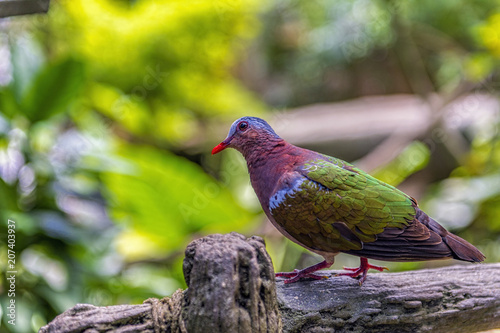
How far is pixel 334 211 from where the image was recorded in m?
1.25

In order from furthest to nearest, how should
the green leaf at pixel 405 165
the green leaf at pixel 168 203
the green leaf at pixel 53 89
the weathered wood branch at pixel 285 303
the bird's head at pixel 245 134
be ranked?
the green leaf at pixel 168 203, the green leaf at pixel 405 165, the green leaf at pixel 53 89, the bird's head at pixel 245 134, the weathered wood branch at pixel 285 303

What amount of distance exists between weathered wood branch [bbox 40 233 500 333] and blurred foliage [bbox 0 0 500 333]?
1302 mm

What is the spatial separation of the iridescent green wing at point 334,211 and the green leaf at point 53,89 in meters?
1.74

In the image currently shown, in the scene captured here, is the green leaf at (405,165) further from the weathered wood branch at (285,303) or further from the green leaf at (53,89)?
the green leaf at (53,89)

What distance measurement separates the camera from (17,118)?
2658mm

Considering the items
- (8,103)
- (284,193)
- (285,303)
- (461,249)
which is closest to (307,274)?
(285,303)

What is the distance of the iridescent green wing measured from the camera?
1.24m

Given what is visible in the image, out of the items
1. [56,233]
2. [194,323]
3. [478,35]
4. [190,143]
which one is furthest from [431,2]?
[194,323]

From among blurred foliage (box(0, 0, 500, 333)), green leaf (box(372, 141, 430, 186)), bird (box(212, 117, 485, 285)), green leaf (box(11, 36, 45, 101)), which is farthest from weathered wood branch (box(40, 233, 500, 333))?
green leaf (box(11, 36, 45, 101))

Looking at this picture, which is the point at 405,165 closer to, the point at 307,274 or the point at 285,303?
the point at 307,274

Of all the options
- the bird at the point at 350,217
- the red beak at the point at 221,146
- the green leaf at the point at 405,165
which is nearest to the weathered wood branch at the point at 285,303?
the bird at the point at 350,217

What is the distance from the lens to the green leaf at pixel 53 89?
8.39 ft

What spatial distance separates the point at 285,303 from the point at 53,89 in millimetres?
1898

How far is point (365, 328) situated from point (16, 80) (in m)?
2.27
